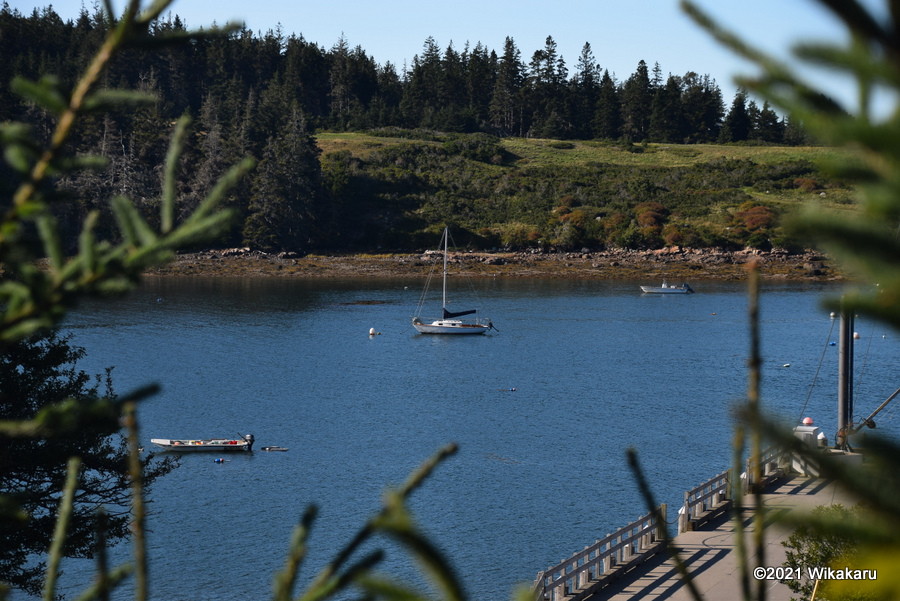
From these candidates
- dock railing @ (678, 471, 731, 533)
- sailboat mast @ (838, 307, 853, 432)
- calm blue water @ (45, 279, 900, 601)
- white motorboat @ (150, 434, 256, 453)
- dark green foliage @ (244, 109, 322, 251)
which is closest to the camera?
dock railing @ (678, 471, 731, 533)

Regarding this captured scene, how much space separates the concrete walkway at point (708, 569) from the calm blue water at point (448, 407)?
5153 millimetres

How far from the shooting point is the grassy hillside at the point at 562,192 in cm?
11012

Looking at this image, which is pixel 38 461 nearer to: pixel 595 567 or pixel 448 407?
pixel 595 567

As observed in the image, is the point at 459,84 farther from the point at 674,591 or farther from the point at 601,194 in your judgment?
the point at 674,591

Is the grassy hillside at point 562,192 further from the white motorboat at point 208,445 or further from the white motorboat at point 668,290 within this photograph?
the white motorboat at point 208,445

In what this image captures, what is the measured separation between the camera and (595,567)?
797 inches

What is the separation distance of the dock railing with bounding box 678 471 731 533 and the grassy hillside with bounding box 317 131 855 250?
269 ft

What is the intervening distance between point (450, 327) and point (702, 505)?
47315 millimetres

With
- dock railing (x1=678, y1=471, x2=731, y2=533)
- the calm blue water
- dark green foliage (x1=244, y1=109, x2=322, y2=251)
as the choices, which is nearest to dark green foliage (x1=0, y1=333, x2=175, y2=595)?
the calm blue water

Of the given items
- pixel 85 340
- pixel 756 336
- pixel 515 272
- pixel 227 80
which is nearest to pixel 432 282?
pixel 515 272

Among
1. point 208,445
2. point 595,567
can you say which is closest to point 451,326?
point 208,445

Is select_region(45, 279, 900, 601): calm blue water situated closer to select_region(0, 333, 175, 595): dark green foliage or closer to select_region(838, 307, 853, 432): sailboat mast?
select_region(0, 333, 175, 595): dark green foliage

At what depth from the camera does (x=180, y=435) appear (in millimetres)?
41125

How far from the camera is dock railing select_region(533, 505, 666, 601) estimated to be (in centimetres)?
1888
